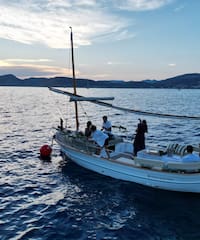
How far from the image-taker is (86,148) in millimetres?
20047

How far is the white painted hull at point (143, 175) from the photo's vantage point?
1562 centimetres

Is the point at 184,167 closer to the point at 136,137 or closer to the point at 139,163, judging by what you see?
the point at 139,163

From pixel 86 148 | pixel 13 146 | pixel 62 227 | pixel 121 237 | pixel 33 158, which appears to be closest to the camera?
pixel 121 237

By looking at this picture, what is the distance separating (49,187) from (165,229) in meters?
7.57

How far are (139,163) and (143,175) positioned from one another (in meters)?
0.77

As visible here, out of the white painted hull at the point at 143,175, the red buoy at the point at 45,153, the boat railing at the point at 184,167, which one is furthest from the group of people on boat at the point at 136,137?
the red buoy at the point at 45,153

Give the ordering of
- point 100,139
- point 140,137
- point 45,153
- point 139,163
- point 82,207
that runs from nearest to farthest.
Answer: point 82,207 < point 139,163 < point 140,137 < point 100,139 < point 45,153

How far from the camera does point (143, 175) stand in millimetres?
16953

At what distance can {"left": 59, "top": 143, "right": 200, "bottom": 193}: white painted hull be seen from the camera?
615 inches

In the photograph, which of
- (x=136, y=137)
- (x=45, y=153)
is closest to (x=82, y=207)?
(x=136, y=137)

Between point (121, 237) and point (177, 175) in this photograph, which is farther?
point (177, 175)

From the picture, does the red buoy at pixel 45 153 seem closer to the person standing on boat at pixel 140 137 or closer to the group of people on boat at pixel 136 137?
the group of people on boat at pixel 136 137

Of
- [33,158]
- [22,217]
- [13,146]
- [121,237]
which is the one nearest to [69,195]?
[22,217]

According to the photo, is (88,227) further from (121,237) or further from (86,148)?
(86,148)
